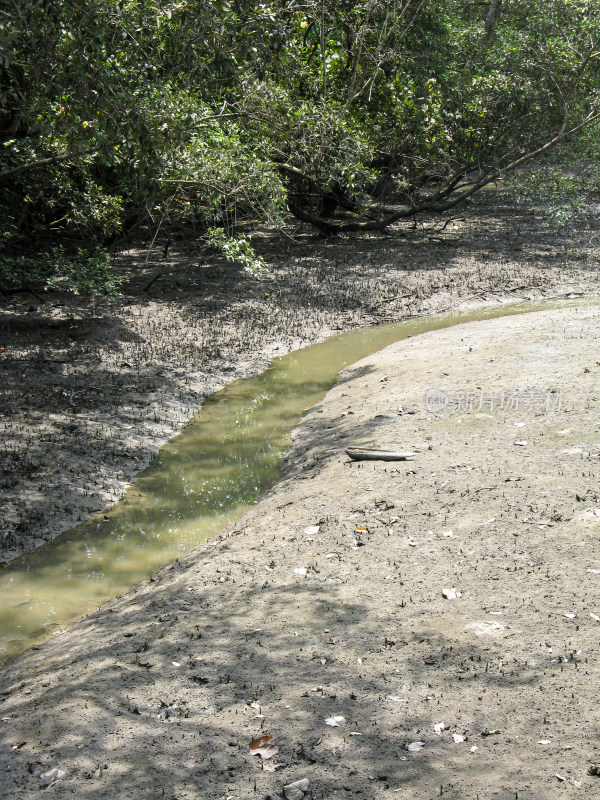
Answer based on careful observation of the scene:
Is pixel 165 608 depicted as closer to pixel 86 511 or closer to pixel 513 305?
pixel 86 511

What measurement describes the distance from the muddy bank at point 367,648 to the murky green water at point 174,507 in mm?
454

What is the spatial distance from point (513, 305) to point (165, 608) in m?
10.7

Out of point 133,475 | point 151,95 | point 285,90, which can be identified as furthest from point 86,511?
point 285,90

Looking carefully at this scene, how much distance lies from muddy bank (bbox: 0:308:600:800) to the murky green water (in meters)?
0.45

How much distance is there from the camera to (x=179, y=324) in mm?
12945

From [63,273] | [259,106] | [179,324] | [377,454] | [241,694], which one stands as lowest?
[241,694]

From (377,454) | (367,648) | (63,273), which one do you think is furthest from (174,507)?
(63,273)

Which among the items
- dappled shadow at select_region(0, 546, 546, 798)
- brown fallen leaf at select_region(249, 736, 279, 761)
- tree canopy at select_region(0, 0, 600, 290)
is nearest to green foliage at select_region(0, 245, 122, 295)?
tree canopy at select_region(0, 0, 600, 290)

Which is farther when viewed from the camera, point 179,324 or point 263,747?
point 179,324

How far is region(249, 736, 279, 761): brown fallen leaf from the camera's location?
3725 millimetres

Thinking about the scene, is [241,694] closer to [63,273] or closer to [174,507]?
[174,507]

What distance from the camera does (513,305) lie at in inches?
569

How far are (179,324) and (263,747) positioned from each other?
9770 mm

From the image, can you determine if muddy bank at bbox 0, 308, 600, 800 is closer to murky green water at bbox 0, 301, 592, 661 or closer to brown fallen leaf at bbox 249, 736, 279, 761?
brown fallen leaf at bbox 249, 736, 279, 761
